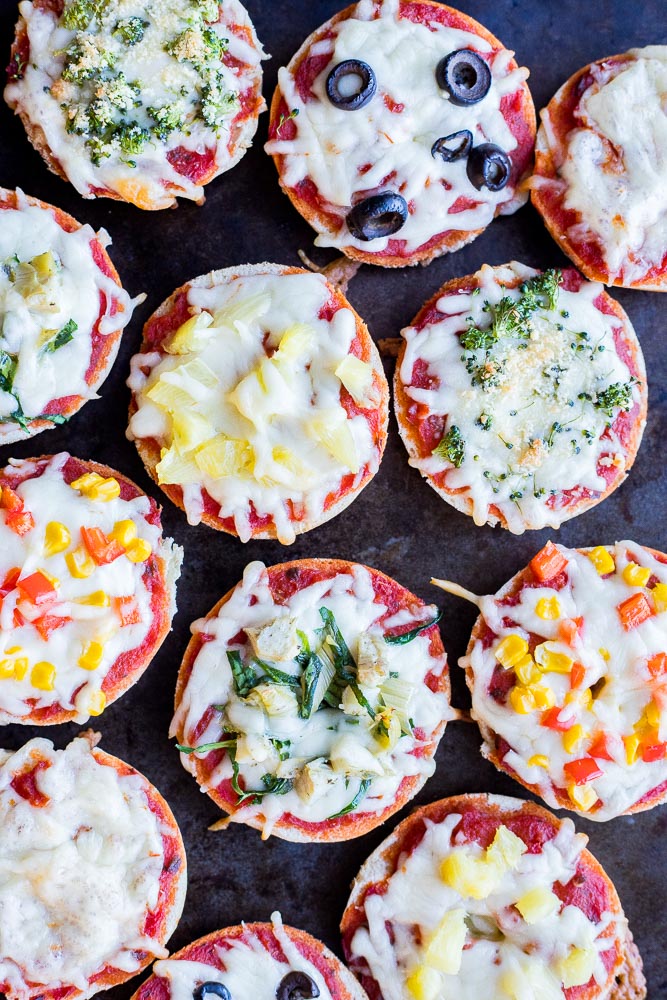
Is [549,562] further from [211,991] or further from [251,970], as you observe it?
[211,991]

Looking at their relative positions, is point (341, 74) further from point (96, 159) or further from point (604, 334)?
point (604, 334)

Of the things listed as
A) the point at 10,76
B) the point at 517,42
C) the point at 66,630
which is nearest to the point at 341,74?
the point at 517,42

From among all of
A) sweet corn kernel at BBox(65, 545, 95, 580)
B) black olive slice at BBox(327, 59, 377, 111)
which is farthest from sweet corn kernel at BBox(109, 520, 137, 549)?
black olive slice at BBox(327, 59, 377, 111)

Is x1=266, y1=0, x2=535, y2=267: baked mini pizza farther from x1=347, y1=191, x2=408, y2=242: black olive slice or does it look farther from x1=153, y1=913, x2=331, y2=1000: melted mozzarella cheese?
x1=153, y1=913, x2=331, y2=1000: melted mozzarella cheese

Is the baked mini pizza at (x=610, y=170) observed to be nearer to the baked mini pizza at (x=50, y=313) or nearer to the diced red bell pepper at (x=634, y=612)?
the diced red bell pepper at (x=634, y=612)

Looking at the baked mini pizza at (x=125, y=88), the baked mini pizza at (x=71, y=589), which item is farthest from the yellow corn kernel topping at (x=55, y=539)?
the baked mini pizza at (x=125, y=88)

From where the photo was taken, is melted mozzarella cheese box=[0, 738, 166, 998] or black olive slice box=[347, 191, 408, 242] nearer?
melted mozzarella cheese box=[0, 738, 166, 998]
